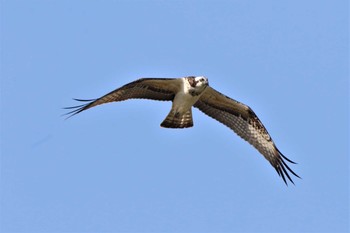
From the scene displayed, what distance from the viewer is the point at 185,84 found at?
1448 centimetres

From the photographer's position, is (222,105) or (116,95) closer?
(116,95)

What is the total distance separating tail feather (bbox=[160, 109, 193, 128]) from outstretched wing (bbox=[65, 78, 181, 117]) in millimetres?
436

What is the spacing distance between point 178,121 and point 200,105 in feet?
2.12

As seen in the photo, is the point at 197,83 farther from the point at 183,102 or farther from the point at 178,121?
the point at 178,121

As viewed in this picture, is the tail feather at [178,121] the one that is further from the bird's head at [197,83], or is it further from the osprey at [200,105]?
the bird's head at [197,83]

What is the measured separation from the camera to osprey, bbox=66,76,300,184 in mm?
14234

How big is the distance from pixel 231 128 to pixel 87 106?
332 centimetres

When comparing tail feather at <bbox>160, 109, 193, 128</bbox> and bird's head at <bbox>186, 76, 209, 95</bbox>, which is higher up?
bird's head at <bbox>186, 76, 209, 95</bbox>

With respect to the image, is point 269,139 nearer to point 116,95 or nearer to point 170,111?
point 170,111

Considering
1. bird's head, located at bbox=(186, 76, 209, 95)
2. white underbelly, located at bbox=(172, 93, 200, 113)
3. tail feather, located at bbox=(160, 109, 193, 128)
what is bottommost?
tail feather, located at bbox=(160, 109, 193, 128)

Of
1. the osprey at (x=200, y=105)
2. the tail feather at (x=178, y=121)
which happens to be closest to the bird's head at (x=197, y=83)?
the osprey at (x=200, y=105)

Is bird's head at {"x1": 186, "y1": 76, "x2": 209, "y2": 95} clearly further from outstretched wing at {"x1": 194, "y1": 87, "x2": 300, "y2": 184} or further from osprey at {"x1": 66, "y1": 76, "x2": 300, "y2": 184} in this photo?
outstretched wing at {"x1": 194, "y1": 87, "x2": 300, "y2": 184}

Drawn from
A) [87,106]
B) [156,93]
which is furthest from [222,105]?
[87,106]

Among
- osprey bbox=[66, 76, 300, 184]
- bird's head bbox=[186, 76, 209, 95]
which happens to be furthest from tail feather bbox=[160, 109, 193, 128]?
bird's head bbox=[186, 76, 209, 95]
